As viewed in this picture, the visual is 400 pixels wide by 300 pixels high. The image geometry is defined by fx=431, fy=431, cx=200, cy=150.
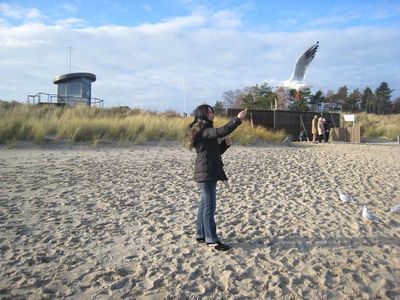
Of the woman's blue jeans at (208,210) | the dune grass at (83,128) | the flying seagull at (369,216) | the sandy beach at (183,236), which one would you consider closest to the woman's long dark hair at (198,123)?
the woman's blue jeans at (208,210)

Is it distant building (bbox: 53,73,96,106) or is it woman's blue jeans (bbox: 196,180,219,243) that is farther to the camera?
distant building (bbox: 53,73,96,106)

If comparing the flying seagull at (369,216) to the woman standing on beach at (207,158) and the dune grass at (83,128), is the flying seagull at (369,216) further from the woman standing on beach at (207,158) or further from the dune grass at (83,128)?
the dune grass at (83,128)

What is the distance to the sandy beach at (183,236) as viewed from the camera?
14.3 ft

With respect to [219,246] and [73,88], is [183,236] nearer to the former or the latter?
[219,246]

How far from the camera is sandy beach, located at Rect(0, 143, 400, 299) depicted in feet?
14.3

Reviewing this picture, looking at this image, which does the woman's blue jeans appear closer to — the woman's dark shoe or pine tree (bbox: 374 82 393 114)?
the woman's dark shoe

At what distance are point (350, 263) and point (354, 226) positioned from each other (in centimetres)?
149

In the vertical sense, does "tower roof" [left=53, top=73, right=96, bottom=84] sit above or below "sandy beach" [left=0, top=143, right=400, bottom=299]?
above

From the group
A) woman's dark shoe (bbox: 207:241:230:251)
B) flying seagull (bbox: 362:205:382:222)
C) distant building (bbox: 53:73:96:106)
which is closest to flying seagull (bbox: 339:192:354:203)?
flying seagull (bbox: 362:205:382:222)

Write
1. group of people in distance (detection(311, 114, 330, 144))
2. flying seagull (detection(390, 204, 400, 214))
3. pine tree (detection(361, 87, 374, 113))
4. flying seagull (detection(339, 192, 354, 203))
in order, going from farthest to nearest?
pine tree (detection(361, 87, 374, 113)) < group of people in distance (detection(311, 114, 330, 144)) < flying seagull (detection(339, 192, 354, 203)) < flying seagull (detection(390, 204, 400, 214))

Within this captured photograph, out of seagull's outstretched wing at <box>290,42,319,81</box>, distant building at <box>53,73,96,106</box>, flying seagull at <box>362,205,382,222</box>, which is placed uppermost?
seagull's outstretched wing at <box>290,42,319,81</box>

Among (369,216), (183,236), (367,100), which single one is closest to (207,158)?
(183,236)

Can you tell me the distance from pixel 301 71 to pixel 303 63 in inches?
23.7

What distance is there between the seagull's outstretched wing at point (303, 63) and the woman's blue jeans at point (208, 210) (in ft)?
90.7
